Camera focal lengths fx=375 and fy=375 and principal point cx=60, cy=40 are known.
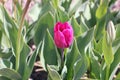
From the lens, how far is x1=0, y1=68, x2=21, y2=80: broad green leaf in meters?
1.35

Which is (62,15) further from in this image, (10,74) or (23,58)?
(10,74)

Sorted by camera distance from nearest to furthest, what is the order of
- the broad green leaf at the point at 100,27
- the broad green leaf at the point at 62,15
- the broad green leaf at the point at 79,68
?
the broad green leaf at the point at 79,68
the broad green leaf at the point at 62,15
the broad green leaf at the point at 100,27

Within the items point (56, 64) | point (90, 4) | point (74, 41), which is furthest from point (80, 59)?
point (90, 4)

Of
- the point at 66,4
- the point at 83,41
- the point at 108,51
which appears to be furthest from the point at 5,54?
the point at 66,4

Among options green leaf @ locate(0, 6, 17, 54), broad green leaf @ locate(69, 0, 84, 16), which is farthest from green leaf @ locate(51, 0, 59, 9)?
green leaf @ locate(0, 6, 17, 54)

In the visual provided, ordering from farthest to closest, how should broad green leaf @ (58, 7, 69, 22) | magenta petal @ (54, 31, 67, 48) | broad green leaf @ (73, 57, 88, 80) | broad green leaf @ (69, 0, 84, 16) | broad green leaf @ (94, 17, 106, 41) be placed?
broad green leaf @ (69, 0, 84, 16) → broad green leaf @ (94, 17, 106, 41) → broad green leaf @ (58, 7, 69, 22) → broad green leaf @ (73, 57, 88, 80) → magenta petal @ (54, 31, 67, 48)

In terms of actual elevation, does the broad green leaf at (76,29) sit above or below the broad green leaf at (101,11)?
below

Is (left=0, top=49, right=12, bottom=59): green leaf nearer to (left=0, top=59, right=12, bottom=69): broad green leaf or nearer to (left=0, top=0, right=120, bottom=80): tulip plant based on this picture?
(left=0, top=0, right=120, bottom=80): tulip plant

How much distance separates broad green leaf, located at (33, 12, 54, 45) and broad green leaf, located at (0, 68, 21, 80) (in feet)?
0.83

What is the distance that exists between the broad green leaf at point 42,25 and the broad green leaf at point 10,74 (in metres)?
0.25

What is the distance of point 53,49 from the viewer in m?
1.50

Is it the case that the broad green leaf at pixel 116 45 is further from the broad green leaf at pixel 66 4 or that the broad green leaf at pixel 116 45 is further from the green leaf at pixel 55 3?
the broad green leaf at pixel 66 4

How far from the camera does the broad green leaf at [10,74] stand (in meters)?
1.35

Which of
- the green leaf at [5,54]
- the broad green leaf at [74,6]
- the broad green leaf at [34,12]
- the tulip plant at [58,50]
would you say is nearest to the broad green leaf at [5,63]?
the tulip plant at [58,50]
